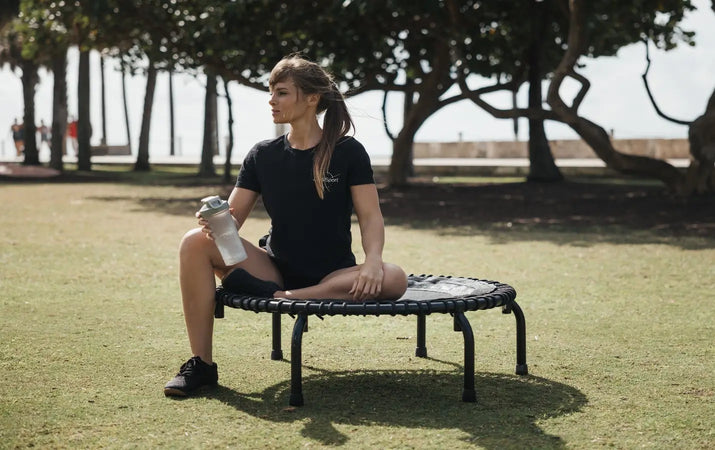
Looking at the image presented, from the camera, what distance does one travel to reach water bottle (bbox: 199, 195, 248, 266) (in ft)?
14.3

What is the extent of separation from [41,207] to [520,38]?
996 cm

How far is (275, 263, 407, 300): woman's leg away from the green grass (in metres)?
0.47

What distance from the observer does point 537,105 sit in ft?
71.6

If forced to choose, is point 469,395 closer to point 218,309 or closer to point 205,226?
point 218,309

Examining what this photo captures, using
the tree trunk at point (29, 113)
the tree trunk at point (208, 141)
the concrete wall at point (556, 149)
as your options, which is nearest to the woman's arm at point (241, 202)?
the tree trunk at point (208, 141)

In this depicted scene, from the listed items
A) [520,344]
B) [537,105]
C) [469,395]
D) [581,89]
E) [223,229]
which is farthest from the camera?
[537,105]

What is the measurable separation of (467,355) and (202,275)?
123 centimetres

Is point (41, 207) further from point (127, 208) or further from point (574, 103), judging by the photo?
point (574, 103)

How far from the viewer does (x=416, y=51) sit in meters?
21.0

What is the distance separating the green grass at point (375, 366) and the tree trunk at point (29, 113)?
23848 millimetres

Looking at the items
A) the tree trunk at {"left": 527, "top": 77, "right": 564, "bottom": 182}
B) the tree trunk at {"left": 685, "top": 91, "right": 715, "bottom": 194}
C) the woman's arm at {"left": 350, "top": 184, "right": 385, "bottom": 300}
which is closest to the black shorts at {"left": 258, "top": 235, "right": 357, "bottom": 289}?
the woman's arm at {"left": 350, "top": 184, "right": 385, "bottom": 300}

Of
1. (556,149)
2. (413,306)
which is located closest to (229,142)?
(556,149)

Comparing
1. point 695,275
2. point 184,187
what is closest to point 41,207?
point 184,187

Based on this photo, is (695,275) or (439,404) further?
(695,275)
